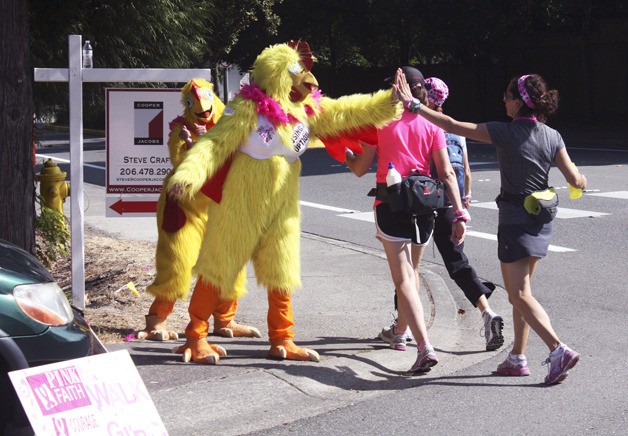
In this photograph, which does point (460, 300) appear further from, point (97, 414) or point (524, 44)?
point (524, 44)

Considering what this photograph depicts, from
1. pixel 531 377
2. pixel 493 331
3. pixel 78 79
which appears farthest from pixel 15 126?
pixel 531 377

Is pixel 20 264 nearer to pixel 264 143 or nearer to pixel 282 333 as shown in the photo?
pixel 264 143

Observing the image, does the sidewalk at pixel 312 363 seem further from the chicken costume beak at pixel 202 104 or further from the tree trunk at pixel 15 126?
the chicken costume beak at pixel 202 104

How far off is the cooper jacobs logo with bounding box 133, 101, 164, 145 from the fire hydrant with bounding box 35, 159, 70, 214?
11.6 feet

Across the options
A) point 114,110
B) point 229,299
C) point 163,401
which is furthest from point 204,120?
point 163,401

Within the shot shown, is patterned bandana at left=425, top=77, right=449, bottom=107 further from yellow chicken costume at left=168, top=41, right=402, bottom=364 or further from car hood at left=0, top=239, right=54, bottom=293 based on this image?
car hood at left=0, top=239, right=54, bottom=293

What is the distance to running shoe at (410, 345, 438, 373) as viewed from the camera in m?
6.08

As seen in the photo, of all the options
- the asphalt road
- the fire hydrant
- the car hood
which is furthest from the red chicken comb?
the fire hydrant

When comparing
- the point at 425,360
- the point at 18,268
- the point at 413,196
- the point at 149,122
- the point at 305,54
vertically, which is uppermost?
the point at 305,54

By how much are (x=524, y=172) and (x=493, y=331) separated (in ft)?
4.23

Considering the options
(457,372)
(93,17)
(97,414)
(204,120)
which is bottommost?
(457,372)

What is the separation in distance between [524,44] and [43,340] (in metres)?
29.6

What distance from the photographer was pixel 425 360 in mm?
6090

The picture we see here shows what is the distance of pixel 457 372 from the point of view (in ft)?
20.7
